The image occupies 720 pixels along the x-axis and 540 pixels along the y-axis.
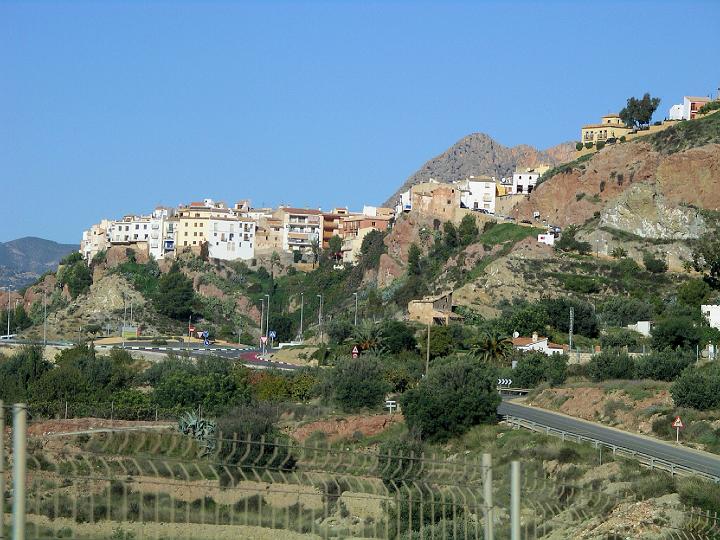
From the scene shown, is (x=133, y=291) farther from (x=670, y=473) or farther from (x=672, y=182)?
(x=670, y=473)

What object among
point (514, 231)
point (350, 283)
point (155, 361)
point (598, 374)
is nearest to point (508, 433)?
point (598, 374)

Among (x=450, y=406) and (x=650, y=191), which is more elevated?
(x=650, y=191)

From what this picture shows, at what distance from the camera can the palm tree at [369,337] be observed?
71.9 metres

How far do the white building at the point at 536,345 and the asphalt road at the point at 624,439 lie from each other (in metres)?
15.6

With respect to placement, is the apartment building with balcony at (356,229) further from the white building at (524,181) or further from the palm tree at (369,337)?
the palm tree at (369,337)

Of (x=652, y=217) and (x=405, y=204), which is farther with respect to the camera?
(x=405, y=204)

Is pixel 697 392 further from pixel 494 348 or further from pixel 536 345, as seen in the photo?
pixel 536 345

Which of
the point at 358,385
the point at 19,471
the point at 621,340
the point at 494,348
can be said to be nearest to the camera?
the point at 19,471

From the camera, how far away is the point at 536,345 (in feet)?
231

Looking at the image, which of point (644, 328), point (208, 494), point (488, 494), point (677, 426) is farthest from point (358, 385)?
point (488, 494)

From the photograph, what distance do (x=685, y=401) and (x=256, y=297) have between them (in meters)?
73.7

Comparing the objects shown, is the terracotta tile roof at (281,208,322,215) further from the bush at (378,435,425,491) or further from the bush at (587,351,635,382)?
the bush at (378,435,425,491)

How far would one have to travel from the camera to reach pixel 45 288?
129 metres

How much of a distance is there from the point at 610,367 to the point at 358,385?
40.2ft
